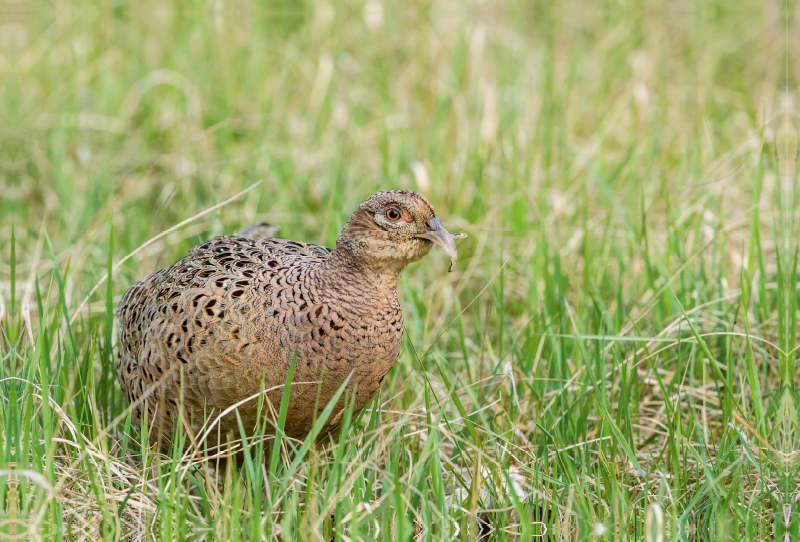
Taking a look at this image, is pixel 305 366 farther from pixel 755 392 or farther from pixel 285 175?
pixel 285 175

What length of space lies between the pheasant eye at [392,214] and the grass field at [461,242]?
56cm

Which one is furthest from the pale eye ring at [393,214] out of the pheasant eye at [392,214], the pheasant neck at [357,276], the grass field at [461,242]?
the grass field at [461,242]

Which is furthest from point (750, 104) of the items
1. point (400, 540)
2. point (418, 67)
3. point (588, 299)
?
point (400, 540)

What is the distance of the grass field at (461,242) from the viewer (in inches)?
127

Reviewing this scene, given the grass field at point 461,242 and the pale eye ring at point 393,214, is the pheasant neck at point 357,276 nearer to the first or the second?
the pale eye ring at point 393,214

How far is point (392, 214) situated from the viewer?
3.38 m

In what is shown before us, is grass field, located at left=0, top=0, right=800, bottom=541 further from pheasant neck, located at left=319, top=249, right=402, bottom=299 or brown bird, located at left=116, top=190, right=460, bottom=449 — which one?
pheasant neck, located at left=319, top=249, right=402, bottom=299

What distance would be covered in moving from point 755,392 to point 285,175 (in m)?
3.45

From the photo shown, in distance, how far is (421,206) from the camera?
337 cm

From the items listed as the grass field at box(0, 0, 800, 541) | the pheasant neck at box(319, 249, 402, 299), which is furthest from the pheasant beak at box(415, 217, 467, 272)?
the grass field at box(0, 0, 800, 541)

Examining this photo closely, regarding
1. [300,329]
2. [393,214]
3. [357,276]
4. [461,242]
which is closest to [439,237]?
[393,214]

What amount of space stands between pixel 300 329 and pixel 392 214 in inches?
19.7

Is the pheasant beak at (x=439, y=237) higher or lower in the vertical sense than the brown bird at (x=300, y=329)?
higher

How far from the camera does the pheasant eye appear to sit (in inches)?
133
